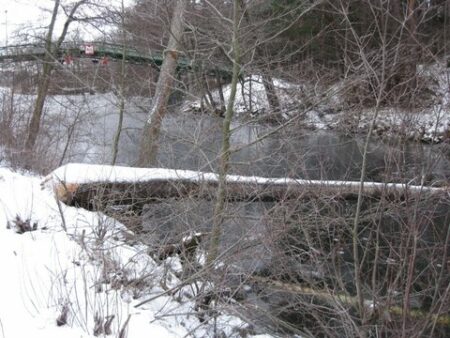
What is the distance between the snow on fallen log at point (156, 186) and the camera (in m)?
6.53

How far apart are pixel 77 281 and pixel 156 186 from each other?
3292 mm

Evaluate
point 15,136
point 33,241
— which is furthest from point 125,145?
point 33,241

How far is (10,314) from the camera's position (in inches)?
135

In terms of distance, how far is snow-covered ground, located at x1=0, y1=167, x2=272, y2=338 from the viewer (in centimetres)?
345

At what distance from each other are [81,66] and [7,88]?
9.34ft

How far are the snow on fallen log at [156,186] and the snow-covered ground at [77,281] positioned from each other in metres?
0.32

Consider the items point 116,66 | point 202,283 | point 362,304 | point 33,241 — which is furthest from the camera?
point 116,66

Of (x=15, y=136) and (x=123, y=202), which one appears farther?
(x=15, y=136)

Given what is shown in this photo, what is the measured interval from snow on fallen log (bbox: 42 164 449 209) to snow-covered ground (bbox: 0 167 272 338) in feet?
1.04

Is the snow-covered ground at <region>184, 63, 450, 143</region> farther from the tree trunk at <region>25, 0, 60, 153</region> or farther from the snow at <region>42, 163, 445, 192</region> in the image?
the tree trunk at <region>25, 0, 60, 153</region>

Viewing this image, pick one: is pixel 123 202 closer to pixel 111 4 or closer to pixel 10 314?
pixel 10 314

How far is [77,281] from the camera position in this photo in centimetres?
417

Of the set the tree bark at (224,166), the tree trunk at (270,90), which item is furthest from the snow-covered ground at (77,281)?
the tree trunk at (270,90)

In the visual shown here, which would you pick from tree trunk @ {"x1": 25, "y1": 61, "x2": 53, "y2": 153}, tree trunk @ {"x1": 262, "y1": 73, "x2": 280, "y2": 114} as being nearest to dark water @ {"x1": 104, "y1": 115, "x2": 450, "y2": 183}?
tree trunk @ {"x1": 262, "y1": 73, "x2": 280, "y2": 114}
